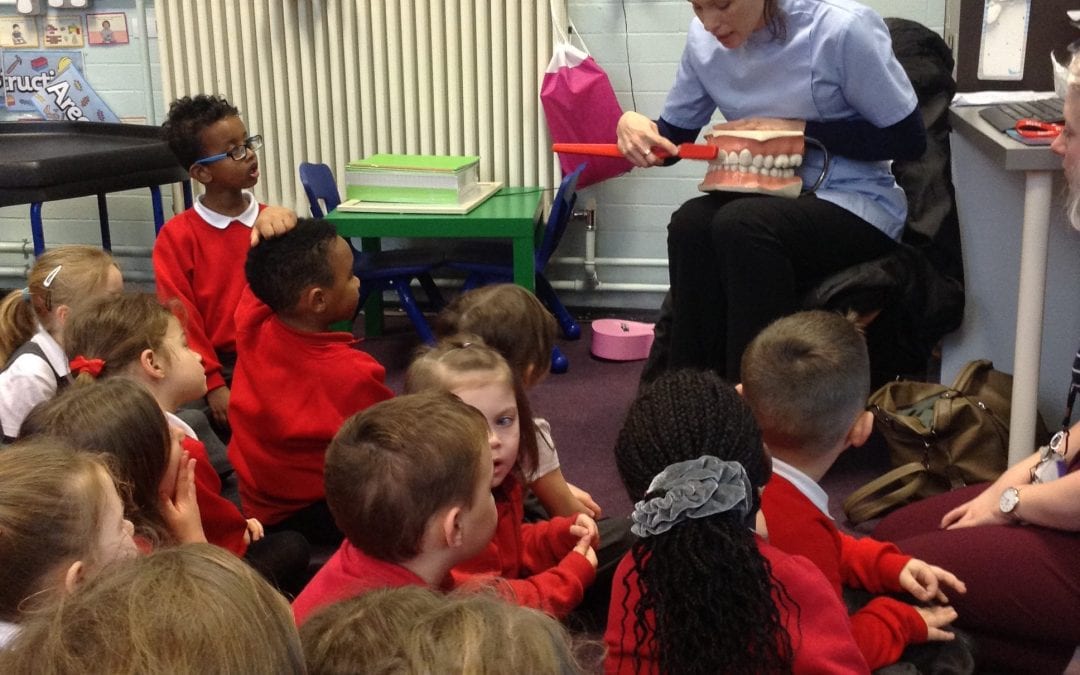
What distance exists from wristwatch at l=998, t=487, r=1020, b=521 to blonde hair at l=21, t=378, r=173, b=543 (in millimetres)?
1217

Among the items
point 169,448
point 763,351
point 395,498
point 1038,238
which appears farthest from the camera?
point 1038,238

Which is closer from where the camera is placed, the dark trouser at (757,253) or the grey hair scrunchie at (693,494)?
the grey hair scrunchie at (693,494)

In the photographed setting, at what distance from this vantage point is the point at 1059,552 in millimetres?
1540

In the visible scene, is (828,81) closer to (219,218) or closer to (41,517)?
(219,218)

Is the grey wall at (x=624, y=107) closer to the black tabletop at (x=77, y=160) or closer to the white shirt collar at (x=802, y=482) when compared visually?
the black tabletop at (x=77, y=160)

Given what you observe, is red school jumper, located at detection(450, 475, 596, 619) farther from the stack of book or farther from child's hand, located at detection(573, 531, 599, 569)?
the stack of book

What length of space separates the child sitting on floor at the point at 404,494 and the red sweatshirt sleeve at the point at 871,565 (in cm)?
57

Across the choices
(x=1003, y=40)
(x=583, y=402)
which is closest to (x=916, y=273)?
(x=1003, y=40)

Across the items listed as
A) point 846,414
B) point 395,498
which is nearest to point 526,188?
point 846,414

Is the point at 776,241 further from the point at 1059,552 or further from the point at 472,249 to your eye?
the point at 472,249

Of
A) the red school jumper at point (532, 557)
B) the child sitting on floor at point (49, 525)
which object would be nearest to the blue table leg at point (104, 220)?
the red school jumper at point (532, 557)

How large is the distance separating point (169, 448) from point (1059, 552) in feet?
4.12

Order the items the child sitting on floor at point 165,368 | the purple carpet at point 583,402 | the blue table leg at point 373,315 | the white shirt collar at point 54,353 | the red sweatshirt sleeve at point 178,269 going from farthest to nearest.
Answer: the blue table leg at point 373,315 → the red sweatshirt sleeve at point 178,269 → the purple carpet at point 583,402 → the white shirt collar at point 54,353 → the child sitting on floor at point 165,368

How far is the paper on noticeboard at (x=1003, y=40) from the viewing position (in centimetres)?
272
